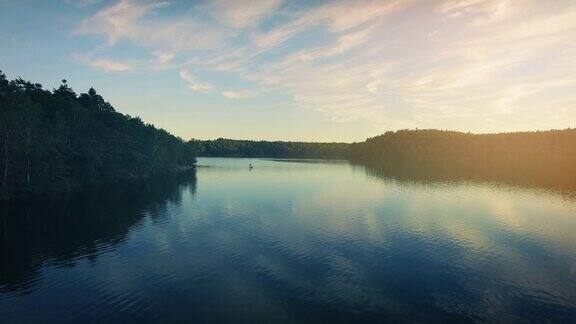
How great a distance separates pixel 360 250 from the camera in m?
57.8

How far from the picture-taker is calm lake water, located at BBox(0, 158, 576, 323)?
123 ft

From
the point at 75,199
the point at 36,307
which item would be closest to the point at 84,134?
the point at 75,199

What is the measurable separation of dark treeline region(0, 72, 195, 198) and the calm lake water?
31.8ft

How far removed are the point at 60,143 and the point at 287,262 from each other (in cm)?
8999

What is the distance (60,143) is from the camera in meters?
110

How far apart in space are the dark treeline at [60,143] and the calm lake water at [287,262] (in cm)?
969

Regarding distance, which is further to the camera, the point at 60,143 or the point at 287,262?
the point at 60,143

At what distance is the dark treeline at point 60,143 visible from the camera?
295 feet

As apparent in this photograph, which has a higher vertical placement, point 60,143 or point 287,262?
point 60,143

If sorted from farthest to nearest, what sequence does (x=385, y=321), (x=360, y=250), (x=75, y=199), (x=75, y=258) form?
(x=75, y=199)
(x=360, y=250)
(x=75, y=258)
(x=385, y=321)

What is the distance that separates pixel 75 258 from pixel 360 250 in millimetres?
40884

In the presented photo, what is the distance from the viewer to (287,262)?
2050 inches

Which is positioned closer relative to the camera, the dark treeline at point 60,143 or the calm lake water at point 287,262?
the calm lake water at point 287,262

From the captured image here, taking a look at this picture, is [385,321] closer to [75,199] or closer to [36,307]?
[36,307]
